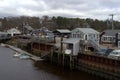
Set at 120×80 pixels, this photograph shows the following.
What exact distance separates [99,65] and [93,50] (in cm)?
969

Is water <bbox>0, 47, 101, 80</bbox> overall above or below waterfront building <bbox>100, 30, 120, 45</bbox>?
below

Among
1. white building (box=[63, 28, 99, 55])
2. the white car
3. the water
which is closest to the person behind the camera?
the white car

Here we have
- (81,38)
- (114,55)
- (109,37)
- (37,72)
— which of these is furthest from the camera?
(109,37)

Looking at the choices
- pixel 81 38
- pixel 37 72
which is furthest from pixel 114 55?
pixel 81 38

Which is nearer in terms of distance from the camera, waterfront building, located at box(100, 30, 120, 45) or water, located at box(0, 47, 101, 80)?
water, located at box(0, 47, 101, 80)

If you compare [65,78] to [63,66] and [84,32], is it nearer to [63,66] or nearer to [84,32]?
[63,66]

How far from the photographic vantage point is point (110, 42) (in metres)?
78.6

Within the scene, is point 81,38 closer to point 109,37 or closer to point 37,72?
point 37,72

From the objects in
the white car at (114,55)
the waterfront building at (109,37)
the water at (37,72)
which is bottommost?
the water at (37,72)

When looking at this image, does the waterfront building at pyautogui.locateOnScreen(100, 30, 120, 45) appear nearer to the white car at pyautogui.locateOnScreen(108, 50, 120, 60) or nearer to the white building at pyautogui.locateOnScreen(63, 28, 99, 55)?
the white building at pyautogui.locateOnScreen(63, 28, 99, 55)

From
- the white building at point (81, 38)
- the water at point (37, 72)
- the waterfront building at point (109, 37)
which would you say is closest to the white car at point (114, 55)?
the water at point (37, 72)

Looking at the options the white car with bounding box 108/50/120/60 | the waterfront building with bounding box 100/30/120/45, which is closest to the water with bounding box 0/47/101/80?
the white car with bounding box 108/50/120/60

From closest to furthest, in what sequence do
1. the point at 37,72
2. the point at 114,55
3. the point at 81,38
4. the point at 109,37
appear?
1. the point at 114,55
2. the point at 37,72
3. the point at 81,38
4. the point at 109,37

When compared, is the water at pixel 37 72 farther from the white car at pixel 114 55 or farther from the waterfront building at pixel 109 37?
the waterfront building at pixel 109 37
